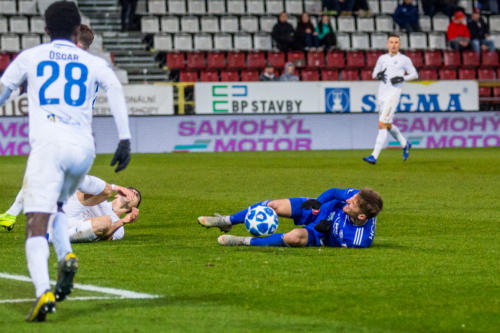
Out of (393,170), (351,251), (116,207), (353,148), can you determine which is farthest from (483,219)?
(353,148)

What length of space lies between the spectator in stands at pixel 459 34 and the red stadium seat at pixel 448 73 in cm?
114

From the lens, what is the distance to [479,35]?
106ft

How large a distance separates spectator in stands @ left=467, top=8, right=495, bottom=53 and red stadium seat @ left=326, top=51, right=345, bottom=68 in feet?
15.7

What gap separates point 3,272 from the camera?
23.5 ft

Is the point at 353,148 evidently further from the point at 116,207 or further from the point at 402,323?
the point at 402,323

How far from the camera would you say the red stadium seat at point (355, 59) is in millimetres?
30828

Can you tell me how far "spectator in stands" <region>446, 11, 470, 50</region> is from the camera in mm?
31953

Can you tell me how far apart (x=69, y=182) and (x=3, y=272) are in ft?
5.29

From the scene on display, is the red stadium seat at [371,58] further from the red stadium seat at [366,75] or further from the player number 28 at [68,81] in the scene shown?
the player number 28 at [68,81]

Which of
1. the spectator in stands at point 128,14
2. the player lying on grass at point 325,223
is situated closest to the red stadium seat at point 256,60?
the spectator in stands at point 128,14

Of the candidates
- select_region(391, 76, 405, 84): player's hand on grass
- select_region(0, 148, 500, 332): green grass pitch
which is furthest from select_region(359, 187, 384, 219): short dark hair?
select_region(391, 76, 405, 84): player's hand on grass

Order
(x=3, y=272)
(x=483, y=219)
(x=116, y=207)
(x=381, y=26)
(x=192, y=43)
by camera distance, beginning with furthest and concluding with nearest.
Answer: (x=381, y=26), (x=192, y=43), (x=483, y=219), (x=116, y=207), (x=3, y=272)

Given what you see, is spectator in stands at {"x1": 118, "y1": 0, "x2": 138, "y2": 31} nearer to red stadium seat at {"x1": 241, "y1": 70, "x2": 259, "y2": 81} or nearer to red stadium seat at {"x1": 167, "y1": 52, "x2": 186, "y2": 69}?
red stadium seat at {"x1": 167, "y1": 52, "x2": 186, "y2": 69}

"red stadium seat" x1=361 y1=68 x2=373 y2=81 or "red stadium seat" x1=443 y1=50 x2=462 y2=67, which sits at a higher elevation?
"red stadium seat" x1=443 y1=50 x2=462 y2=67
